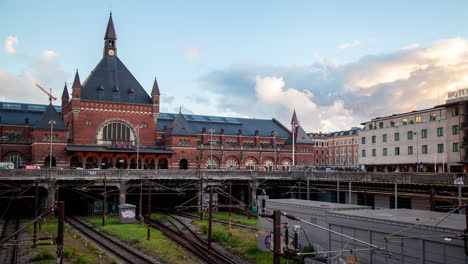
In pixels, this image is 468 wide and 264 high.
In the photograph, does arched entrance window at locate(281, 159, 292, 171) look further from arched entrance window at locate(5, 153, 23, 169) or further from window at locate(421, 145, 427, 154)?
arched entrance window at locate(5, 153, 23, 169)

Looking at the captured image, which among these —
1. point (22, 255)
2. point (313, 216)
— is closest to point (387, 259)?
point (313, 216)

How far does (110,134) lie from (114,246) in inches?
1982

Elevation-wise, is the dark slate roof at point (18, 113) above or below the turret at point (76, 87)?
below

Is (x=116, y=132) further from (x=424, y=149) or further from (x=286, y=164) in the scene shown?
(x=424, y=149)

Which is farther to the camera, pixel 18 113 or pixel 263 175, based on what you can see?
pixel 18 113

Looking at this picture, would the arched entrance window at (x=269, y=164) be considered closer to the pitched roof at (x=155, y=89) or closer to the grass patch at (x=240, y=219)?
the pitched roof at (x=155, y=89)

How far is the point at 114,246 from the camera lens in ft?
134

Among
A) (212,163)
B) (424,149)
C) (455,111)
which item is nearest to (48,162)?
(212,163)

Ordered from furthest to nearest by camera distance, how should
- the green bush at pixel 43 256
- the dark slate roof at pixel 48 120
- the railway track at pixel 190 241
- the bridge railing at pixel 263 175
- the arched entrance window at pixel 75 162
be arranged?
the arched entrance window at pixel 75 162 < the dark slate roof at pixel 48 120 < the bridge railing at pixel 263 175 < the railway track at pixel 190 241 < the green bush at pixel 43 256

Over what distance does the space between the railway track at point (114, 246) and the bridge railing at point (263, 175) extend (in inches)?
322

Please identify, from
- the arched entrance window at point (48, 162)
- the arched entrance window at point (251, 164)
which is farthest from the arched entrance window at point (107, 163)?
the arched entrance window at point (251, 164)

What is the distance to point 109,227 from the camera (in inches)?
2007

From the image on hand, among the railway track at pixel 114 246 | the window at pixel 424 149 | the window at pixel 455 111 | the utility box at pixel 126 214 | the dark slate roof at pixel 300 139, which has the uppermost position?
the window at pixel 455 111

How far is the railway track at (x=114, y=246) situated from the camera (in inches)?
1416
